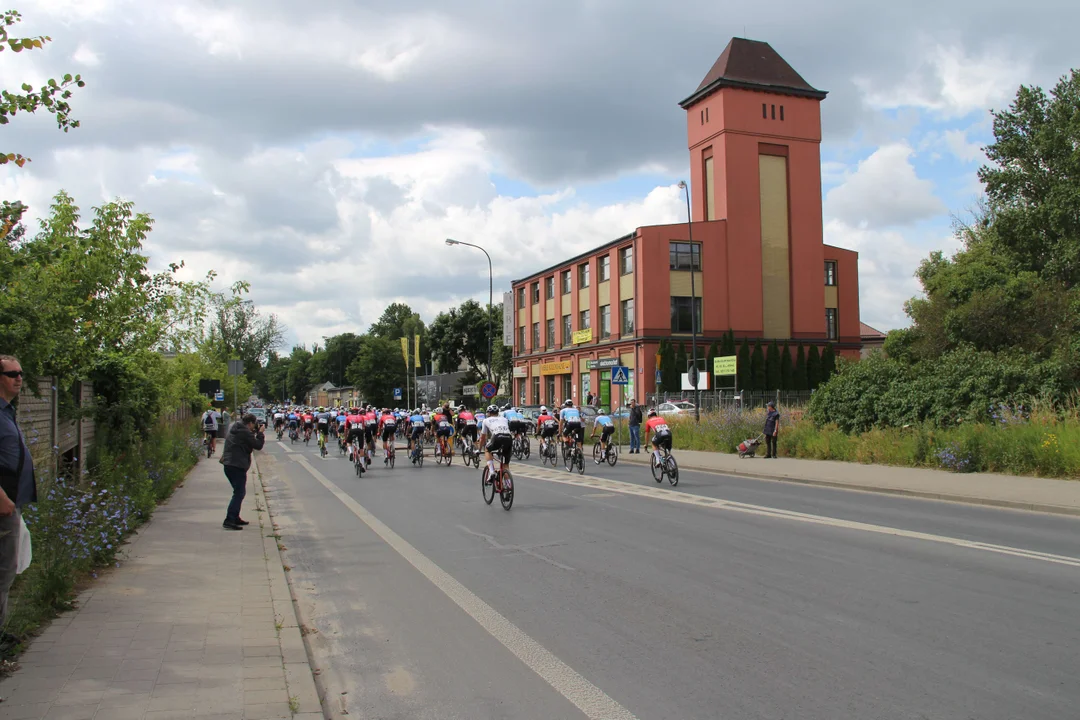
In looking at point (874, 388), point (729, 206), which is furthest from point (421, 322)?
point (874, 388)

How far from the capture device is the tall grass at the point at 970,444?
16.5 metres

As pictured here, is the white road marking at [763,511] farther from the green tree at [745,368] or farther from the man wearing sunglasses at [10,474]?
the green tree at [745,368]

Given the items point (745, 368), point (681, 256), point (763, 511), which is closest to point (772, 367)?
point (745, 368)

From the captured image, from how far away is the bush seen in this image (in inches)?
254

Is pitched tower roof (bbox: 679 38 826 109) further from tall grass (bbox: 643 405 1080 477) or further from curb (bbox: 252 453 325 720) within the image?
curb (bbox: 252 453 325 720)

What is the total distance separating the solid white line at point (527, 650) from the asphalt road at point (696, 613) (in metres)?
0.02

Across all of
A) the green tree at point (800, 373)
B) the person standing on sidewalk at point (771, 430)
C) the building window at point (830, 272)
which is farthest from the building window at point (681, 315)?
the person standing on sidewalk at point (771, 430)

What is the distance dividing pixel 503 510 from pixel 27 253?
769 centimetres

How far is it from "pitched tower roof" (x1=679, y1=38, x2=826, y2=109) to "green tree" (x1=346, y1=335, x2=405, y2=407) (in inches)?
2151

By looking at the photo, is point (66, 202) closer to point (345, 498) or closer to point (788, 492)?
point (345, 498)

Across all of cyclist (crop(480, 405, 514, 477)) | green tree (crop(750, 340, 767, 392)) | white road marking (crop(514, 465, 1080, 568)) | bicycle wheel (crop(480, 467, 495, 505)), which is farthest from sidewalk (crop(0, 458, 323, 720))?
green tree (crop(750, 340, 767, 392))

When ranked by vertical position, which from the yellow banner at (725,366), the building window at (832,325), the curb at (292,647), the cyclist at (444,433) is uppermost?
the building window at (832,325)

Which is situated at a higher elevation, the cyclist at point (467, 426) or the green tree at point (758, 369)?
the green tree at point (758, 369)

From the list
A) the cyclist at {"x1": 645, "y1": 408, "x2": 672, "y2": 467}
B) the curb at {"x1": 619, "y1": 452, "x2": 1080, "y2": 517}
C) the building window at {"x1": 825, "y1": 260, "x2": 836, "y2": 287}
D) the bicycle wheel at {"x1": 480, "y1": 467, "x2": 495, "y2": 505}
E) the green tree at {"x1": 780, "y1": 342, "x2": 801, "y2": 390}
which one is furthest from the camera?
the building window at {"x1": 825, "y1": 260, "x2": 836, "y2": 287}
